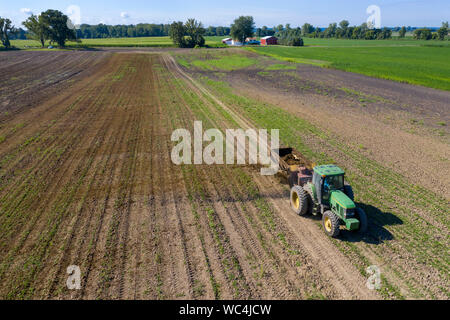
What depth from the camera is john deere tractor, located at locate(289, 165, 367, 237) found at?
8.87m

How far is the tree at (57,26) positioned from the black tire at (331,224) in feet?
372

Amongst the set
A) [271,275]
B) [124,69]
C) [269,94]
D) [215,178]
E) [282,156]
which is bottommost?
[271,275]

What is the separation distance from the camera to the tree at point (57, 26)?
309 feet

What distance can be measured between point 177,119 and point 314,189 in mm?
14449

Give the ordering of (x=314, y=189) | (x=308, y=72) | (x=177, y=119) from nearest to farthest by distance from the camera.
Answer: (x=314, y=189), (x=177, y=119), (x=308, y=72)

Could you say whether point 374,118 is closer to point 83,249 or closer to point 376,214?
point 376,214

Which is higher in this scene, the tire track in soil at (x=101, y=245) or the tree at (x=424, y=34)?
the tree at (x=424, y=34)

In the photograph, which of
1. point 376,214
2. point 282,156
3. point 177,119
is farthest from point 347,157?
point 177,119

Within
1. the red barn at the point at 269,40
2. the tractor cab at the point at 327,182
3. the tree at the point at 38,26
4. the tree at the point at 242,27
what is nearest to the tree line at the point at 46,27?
the tree at the point at 38,26

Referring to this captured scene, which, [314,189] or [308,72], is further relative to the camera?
[308,72]

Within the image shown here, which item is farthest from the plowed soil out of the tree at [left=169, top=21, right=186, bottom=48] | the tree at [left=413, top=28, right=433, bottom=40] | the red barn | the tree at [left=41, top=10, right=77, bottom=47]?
the tree at [left=413, top=28, right=433, bottom=40]

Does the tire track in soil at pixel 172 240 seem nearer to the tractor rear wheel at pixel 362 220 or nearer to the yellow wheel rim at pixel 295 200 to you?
the yellow wheel rim at pixel 295 200

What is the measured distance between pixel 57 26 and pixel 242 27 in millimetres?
68076

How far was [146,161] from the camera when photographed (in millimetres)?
14961
